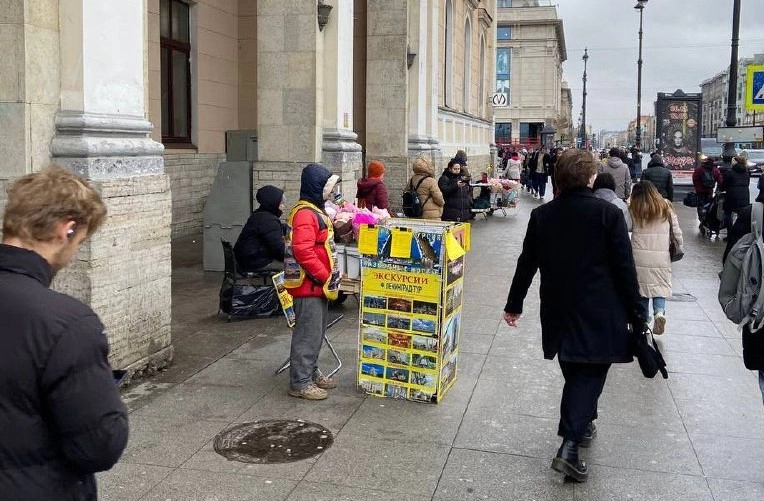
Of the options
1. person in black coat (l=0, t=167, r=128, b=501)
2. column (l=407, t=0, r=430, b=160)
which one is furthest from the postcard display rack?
column (l=407, t=0, r=430, b=160)

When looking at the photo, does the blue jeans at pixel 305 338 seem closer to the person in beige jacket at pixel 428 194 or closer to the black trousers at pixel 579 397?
the black trousers at pixel 579 397

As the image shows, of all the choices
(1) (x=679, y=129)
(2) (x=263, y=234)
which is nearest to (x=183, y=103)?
(2) (x=263, y=234)

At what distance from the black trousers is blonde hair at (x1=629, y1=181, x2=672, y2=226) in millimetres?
3521

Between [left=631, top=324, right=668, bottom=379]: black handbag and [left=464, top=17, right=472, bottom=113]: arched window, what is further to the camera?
A: [left=464, top=17, right=472, bottom=113]: arched window

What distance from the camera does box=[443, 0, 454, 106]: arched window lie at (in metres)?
26.0

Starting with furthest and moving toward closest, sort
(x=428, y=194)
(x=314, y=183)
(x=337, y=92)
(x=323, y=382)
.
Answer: (x=337, y=92), (x=428, y=194), (x=323, y=382), (x=314, y=183)

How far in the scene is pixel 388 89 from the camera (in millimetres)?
18328

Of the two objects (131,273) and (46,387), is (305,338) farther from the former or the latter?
(46,387)

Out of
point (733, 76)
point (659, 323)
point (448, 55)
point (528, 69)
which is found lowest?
point (659, 323)

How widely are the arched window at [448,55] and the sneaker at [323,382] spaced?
20248 millimetres

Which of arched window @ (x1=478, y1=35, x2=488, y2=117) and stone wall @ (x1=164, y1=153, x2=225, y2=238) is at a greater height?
arched window @ (x1=478, y1=35, x2=488, y2=117)

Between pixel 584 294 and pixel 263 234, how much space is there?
4.70m

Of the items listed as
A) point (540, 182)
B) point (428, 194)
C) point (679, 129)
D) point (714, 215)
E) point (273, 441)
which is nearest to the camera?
point (273, 441)

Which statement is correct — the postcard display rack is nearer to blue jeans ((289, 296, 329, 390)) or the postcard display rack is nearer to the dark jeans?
blue jeans ((289, 296, 329, 390))
